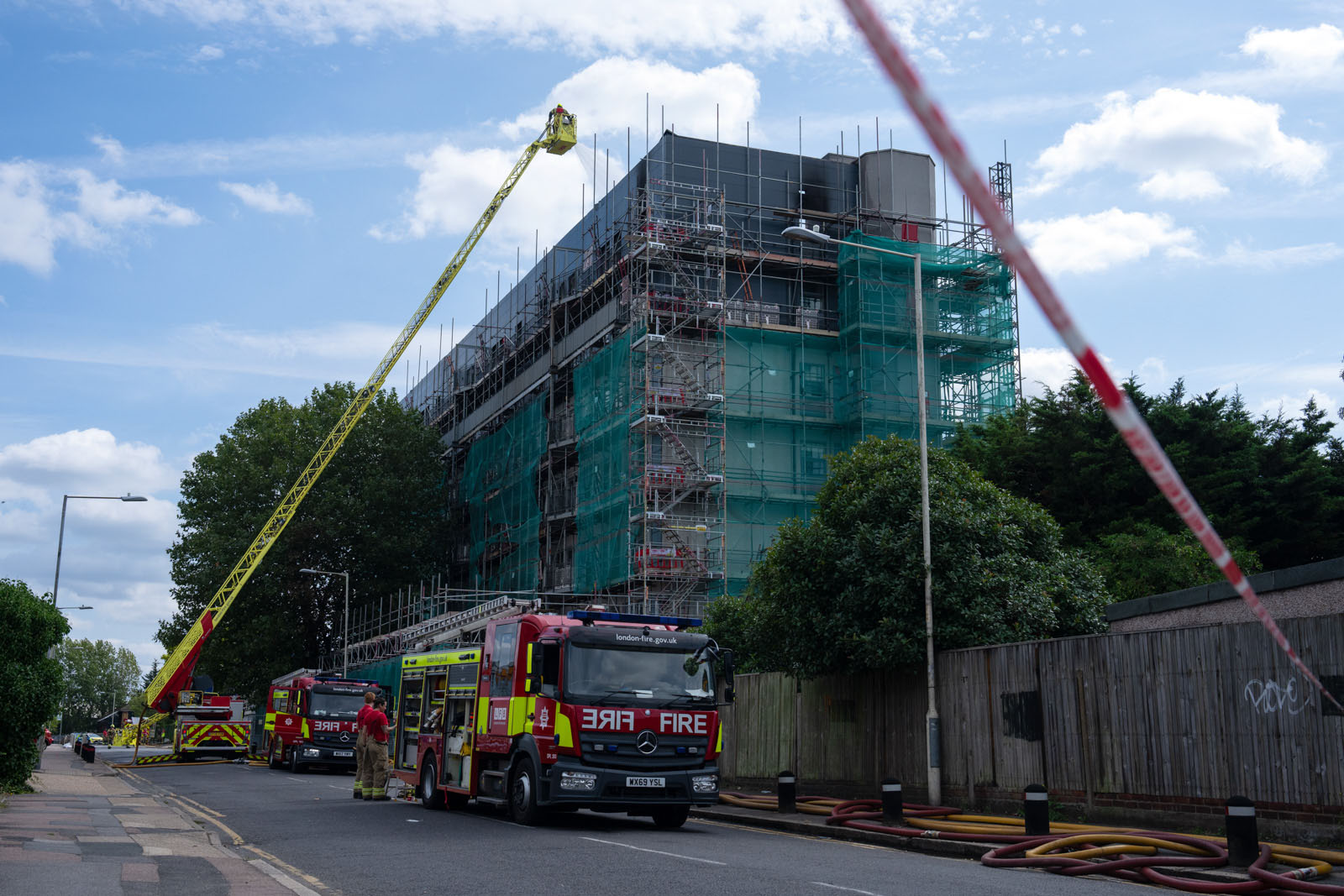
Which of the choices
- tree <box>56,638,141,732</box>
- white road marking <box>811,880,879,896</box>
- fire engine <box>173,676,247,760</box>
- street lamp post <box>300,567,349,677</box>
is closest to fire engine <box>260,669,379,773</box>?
fire engine <box>173,676,247,760</box>

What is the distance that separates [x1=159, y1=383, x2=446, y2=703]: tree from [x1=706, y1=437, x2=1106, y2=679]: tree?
Answer: 126 feet

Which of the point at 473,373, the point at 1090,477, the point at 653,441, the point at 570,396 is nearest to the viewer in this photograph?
the point at 1090,477

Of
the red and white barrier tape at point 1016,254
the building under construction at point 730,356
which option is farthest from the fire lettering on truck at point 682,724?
the building under construction at point 730,356

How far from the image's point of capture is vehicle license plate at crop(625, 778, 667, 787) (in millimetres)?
15617

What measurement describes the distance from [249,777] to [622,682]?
62.0ft

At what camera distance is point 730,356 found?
44844 mm

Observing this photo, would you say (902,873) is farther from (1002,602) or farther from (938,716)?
(1002,602)

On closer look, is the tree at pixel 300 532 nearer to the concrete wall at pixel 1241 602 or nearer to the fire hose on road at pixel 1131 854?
the concrete wall at pixel 1241 602

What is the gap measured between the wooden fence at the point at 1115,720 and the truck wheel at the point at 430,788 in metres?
6.72

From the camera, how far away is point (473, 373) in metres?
Answer: 63.9

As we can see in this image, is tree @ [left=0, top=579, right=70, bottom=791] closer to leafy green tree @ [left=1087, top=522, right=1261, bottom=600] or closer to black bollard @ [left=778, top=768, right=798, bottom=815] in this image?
black bollard @ [left=778, top=768, right=798, bottom=815]

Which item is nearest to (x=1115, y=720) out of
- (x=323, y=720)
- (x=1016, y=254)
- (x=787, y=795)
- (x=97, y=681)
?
(x=787, y=795)

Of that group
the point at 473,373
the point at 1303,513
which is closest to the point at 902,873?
the point at 1303,513

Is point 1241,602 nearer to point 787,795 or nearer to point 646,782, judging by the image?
point 787,795
